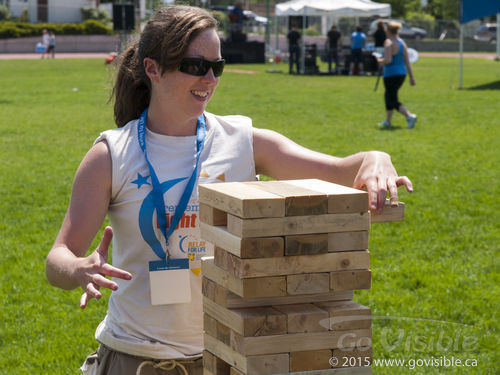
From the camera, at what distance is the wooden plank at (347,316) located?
1954 millimetres

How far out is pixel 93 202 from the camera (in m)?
2.50

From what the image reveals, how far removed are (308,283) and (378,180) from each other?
1.45 feet

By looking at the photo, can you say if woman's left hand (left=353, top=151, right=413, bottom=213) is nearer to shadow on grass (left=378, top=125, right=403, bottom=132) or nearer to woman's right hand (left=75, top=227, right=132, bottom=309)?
woman's right hand (left=75, top=227, right=132, bottom=309)

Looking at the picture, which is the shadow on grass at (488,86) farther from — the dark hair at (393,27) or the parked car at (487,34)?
the parked car at (487,34)

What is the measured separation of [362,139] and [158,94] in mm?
10684

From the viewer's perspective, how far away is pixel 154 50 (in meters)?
2.60

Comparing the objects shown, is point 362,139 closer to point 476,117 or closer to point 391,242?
point 476,117

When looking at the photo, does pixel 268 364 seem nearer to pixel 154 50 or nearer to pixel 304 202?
pixel 304 202

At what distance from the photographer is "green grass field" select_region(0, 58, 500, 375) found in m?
4.98

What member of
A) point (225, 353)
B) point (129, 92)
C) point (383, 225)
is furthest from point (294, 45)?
point (225, 353)

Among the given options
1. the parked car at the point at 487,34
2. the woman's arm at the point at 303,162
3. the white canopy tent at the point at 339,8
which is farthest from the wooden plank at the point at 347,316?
the parked car at the point at 487,34

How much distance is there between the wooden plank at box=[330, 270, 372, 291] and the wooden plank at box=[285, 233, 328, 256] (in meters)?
0.08

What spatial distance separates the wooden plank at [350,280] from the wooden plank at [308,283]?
2cm

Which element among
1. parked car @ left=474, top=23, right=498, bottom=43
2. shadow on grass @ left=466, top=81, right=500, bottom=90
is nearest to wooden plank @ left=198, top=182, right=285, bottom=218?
shadow on grass @ left=466, top=81, right=500, bottom=90
